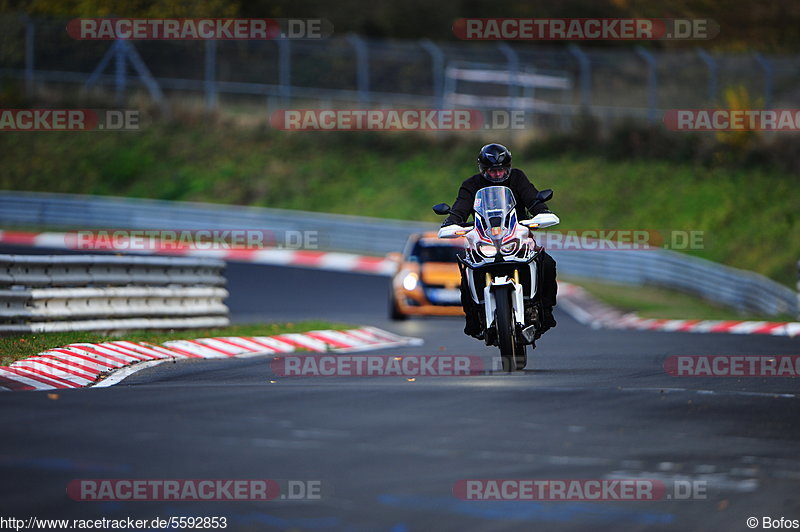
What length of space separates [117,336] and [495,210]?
17.5 ft

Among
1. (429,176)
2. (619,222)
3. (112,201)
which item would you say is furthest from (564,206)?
(112,201)

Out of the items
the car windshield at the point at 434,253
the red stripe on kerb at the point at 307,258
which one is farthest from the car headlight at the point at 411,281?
the red stripe on kerb at the point at 307,258

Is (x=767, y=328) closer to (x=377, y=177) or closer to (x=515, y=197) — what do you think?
(x=515, y=197)

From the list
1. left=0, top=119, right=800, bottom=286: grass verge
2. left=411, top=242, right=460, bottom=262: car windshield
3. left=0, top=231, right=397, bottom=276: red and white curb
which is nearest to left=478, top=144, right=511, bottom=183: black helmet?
left=411, top=242, right=460, bottom=262: car windshield

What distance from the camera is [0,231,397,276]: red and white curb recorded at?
116 ft

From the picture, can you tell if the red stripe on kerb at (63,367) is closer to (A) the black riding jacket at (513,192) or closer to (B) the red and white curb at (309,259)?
(A) the black riding jacket at (513,192)

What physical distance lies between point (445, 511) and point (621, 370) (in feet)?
22.6

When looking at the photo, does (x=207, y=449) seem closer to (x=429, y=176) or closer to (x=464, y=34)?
(x=429, y=176)

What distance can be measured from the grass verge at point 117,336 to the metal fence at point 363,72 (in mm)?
22608

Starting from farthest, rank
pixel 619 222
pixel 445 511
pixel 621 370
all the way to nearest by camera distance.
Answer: pixel 619 222 < pixel 621 370 < pixel 445 511

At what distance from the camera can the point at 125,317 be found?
16.9 metres

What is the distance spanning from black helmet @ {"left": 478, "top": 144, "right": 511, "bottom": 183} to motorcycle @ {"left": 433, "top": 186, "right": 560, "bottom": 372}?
0.19 meters

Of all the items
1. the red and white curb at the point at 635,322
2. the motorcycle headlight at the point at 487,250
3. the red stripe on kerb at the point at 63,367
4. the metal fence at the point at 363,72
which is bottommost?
the red stripe on kerb at the point at 63,367

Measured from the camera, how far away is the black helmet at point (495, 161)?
12.6 meters
